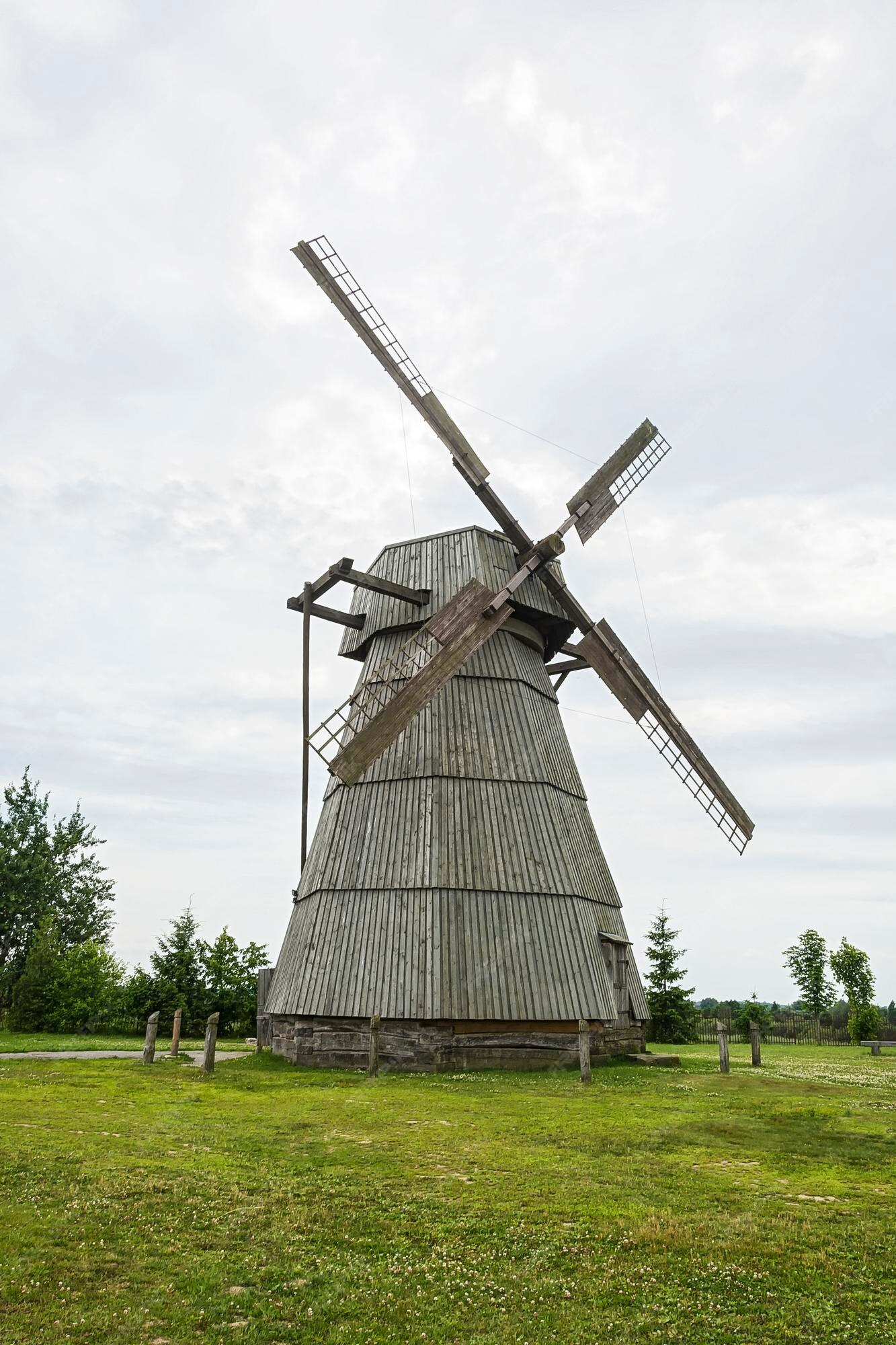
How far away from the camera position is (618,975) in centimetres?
2020

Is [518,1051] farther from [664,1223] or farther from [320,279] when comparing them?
[320,279]

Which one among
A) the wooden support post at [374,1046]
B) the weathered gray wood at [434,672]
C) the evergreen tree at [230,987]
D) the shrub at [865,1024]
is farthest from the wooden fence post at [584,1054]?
the shrub at [865,1024]

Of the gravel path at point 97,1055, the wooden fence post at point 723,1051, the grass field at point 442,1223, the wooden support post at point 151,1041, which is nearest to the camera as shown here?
the grass field at point 442,1223

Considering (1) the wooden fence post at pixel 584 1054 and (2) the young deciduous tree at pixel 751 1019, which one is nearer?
(1) the wooden fence post at pixel 584 1054

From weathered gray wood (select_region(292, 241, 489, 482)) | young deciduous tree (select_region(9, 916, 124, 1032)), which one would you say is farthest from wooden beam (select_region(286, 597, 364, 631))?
young deciduous tree (select_region(9, 916, 124, 1032))

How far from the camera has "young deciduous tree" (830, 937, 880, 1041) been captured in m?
36.5

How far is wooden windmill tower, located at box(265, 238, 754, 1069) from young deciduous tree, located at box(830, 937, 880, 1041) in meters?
20.3

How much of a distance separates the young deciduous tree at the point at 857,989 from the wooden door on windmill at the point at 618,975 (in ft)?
69.9

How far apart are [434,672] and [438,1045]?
7165 mm

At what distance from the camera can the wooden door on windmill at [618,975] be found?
771 inches

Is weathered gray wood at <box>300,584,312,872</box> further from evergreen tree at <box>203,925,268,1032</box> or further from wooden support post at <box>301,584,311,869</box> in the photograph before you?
evergreen tree at <box>203,925,268,1032</box>

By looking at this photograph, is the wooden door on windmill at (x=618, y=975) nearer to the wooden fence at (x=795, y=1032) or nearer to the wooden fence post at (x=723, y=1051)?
the wooden fence post at (x=723, y=1051)

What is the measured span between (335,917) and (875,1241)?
13.2 metres

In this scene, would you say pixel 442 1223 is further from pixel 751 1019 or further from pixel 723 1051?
pixel 751 1019
